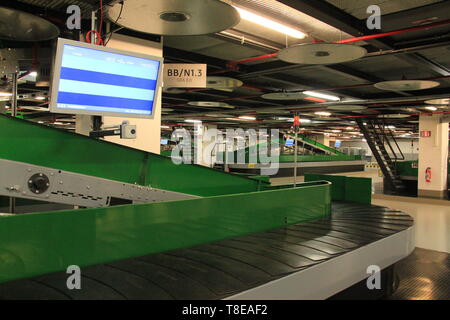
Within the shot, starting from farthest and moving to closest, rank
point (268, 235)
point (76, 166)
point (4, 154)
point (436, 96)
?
point (436, 96)
point (268, 235)
point (76, 166)
point (4, 154)

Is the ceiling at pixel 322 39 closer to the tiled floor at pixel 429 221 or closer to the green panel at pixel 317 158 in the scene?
the tiled floor at pixel 429 221

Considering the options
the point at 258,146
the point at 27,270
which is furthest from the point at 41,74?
the point at 258,146

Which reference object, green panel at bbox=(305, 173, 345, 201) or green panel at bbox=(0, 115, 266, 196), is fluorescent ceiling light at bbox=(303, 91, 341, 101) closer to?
green panel at bbox=(305, 173, 345, 201)

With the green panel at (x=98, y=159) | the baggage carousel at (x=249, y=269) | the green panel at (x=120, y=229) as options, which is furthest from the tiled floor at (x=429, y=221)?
the green panel at (x=98, y=159)

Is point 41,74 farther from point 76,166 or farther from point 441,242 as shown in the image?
point 441,242

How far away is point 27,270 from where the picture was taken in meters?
2.09

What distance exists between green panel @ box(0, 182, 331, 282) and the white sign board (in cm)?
237

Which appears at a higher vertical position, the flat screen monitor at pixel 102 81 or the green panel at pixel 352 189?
the flat screen monitor at pixel 102 81

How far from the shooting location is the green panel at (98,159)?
8.26 ft

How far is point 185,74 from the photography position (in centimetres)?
525

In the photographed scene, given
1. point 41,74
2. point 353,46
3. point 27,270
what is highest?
point 353,46

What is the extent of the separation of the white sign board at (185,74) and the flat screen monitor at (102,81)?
7.01 ft

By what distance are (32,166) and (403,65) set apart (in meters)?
7.37

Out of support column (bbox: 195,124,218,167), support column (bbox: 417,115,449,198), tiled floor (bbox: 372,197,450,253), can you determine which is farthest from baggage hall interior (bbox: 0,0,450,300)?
support column (bbox: 195,124,218,167)
